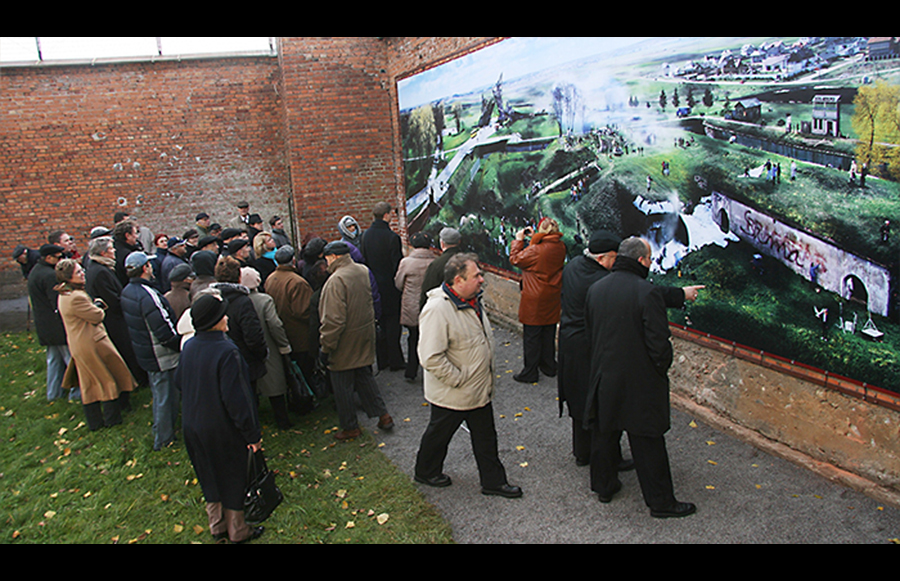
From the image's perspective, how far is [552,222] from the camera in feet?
21.6

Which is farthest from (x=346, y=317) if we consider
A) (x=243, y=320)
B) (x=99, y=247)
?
(x=99, y=247)

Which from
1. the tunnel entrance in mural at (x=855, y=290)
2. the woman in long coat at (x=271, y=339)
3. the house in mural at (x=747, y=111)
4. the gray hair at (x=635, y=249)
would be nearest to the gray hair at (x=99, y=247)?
the woman in long coat at (x=271, y=339)

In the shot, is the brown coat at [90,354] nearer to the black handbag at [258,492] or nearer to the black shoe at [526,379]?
the black handbag at [258,492]

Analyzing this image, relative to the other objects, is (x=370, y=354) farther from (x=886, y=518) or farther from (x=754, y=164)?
(x=886, y=518)

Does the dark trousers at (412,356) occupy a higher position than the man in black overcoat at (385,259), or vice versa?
the man in black overcoat at (385,259)

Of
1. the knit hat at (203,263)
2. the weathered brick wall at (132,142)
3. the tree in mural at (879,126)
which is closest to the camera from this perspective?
the tree in mural at (879,126)

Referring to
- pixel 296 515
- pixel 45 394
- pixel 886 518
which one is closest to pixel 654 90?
pixel 886 518

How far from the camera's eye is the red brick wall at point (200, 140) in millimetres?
11102

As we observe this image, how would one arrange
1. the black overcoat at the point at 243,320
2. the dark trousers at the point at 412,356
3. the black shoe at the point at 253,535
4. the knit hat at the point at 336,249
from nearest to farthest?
the black shoe at the point at 253,535, the black overcoat at the point at 243,320, the knit hat at the point at 336,249, the dark trousers at the point at 412,356

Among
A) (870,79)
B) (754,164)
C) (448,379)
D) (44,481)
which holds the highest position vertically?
(870,79)

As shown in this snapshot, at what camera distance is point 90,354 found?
6.17 meters

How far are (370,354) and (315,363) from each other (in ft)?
3.43

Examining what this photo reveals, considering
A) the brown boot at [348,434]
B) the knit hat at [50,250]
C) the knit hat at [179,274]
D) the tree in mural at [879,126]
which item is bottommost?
the brown boot at [348,434]

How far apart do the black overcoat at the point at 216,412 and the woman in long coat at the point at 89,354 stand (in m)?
2.64
